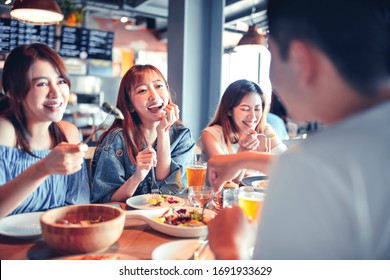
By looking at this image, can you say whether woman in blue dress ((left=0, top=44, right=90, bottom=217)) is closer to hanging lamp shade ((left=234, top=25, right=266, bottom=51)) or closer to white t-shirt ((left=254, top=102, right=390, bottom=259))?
white t-shirt ((left=254, top=102, right=390, bottom=259))

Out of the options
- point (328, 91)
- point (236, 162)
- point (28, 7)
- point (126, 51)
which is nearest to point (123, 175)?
point (236, 162)

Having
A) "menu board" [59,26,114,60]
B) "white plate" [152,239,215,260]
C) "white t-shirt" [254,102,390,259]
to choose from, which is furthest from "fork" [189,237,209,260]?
"menu board" [59,26,114,60]

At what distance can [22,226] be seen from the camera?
4.00 feet

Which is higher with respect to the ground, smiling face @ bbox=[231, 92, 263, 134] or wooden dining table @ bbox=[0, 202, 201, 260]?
smiling face @ bbox=[231, 92, 263, 134]

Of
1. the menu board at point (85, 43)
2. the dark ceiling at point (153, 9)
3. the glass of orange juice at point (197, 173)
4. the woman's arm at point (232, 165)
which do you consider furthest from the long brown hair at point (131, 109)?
the dark ceiling at point (153, 9)

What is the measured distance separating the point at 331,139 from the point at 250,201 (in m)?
0.69

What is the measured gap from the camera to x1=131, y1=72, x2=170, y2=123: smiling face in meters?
2.09

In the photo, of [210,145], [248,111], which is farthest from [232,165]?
[248,111]

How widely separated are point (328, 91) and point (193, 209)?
2.75 feet

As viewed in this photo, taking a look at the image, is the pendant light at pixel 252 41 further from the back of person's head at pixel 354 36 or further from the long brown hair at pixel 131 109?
the back of person's head at pixel 354 36

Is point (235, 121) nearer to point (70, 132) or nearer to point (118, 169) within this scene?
point (118, 169)

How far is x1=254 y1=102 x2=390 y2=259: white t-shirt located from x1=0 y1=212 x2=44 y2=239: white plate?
86 centimetres

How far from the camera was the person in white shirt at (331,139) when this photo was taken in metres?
0.53
